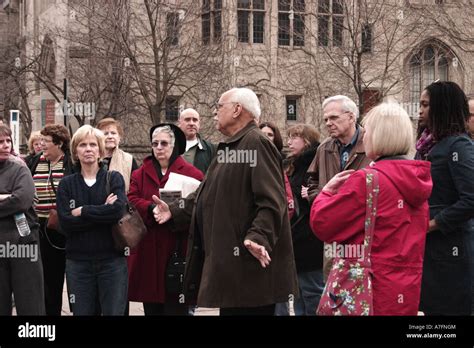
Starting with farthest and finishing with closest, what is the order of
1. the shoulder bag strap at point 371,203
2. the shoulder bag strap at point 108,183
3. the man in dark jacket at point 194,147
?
the man in dark jacket at point 194,147 → the shoulder bag strap at point 108,183 → the shoulder bag strap at point 371,203

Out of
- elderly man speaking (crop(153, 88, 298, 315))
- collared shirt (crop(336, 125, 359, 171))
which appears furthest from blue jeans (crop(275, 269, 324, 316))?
elderly man speaking (crop(153, 88, 298, 315))

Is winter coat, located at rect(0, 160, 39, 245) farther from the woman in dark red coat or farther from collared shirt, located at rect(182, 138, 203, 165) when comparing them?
collared shirt, located at rect(182, 138, 203, 165)

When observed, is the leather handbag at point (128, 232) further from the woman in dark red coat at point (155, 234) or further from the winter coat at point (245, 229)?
the winter coat at point (245, 229)

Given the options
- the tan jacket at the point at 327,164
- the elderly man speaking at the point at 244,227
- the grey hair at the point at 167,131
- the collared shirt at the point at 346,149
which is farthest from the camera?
the grey hair at the point at 167,131

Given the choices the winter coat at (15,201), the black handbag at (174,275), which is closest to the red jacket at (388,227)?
the black handbag at (174,275)

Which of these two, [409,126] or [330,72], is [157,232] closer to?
[409,126]

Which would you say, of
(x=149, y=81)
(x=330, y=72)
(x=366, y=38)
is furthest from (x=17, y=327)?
(x=330, y=72)

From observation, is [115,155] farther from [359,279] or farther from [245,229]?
[359,279]

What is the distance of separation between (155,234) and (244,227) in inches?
78.3

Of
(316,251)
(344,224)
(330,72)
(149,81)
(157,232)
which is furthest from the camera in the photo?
(330,72)

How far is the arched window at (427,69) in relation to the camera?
40594mm

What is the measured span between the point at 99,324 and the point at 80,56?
907 inches

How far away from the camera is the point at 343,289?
18.3 ft

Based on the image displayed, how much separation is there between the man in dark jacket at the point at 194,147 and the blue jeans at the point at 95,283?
239 cm
